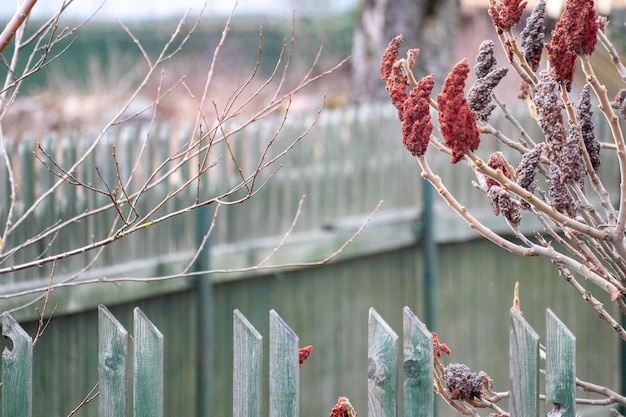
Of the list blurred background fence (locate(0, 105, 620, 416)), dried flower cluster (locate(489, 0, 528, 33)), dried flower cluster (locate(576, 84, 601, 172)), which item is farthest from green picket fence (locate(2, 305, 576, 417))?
blurred background fence (locate(0, 105, 620, 416))

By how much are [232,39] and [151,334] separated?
12382 mm

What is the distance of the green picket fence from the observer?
1.89 m

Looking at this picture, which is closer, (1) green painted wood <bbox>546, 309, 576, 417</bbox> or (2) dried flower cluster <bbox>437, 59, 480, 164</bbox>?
(2) dried flower cluster <bbox>437, 59, 480, 164</bbox>

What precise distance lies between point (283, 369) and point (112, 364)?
39cm

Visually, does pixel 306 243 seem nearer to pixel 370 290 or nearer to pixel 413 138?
pixel 370 290

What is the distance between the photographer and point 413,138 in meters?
1.78

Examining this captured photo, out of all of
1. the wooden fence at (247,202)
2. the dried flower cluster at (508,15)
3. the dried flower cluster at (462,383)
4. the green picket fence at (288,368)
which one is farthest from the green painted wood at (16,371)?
the wooden fence at (247,202)

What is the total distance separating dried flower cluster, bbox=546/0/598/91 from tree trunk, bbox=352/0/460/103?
18.8 feet

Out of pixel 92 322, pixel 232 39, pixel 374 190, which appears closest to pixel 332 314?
pixel 374 190

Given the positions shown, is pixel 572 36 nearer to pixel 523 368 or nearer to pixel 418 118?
pixel 418 118

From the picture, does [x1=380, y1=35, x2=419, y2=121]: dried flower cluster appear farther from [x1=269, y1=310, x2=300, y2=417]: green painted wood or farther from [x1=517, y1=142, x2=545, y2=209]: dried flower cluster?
[x1=269, y1=310, x2=300, y2=417]: green painted wood

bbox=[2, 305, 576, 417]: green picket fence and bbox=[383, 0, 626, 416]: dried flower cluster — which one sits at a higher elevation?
bbox=[383, 0, 626, 416]: dried flower cluster

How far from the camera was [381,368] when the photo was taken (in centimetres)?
195

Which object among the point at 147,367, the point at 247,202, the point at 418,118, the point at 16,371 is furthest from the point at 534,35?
the point at 247,202
